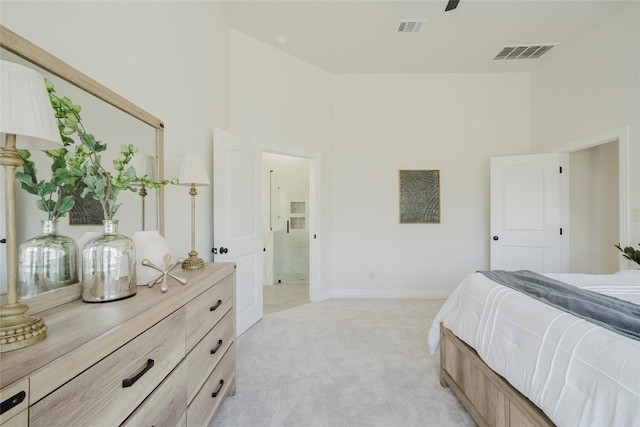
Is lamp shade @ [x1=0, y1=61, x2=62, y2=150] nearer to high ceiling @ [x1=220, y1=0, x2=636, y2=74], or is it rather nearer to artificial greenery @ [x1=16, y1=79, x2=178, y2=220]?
artificial greenery @ [x1=16, y1=79, x2=178, y2=220]

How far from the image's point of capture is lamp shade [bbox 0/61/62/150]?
24.2 inches

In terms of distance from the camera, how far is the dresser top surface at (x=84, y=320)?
0.58m

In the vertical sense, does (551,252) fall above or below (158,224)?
below

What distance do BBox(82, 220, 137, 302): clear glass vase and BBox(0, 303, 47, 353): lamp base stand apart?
0.99 ft

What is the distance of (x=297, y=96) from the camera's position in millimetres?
3641

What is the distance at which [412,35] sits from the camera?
312 cm

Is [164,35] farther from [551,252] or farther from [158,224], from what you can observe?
[551,252]

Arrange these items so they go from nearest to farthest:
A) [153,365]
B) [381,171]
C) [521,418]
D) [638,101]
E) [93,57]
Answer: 1. [153,365]
2. [521,418]
3. [93,57]
4. [638,101]
5. [381,171]

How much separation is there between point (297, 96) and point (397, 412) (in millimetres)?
3458

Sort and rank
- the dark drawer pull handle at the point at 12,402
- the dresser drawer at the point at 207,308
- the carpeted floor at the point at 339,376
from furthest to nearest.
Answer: the carpeted floor at the point at 339,376
the dresser drawer at the point at 207,308
the dark drawer pull handle at the point at 12,402

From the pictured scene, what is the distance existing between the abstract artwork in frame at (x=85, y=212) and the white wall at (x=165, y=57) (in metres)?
0.19

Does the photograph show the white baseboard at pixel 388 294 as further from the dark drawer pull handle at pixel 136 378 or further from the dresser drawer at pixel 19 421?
the dresser drawer at pixel 19 421

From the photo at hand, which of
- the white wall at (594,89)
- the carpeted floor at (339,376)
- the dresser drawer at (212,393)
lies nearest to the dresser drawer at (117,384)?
the dresser drawer at (212,393)

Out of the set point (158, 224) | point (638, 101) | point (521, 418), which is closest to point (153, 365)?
point (158, 224)
